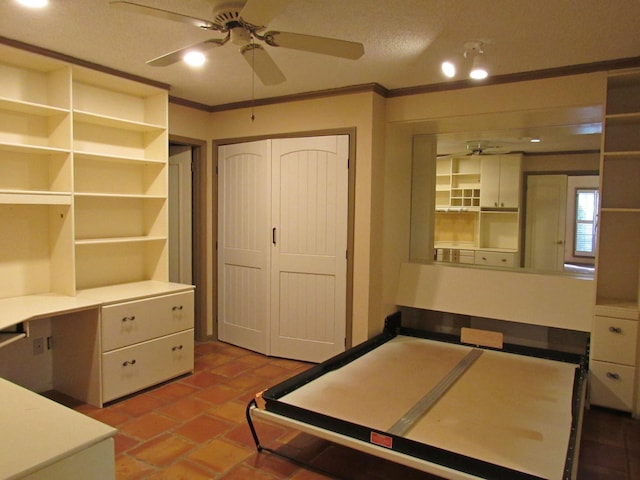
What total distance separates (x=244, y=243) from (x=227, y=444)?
214 cm

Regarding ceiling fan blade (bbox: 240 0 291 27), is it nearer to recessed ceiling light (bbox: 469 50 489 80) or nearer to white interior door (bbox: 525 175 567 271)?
recessed ceiling light (bbox: 469 50 489 80)

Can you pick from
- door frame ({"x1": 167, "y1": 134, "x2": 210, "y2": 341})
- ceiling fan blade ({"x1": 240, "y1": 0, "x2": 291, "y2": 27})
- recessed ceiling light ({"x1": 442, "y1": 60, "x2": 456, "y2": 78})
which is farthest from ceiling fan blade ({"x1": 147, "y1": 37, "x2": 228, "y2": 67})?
door frame ({"x1": 167, "y1": 134, "x2": 210, "y2": 341})

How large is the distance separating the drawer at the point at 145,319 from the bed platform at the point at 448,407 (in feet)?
4.04

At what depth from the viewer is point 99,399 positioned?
317cm

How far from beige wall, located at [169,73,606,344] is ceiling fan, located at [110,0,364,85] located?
5.14 feet

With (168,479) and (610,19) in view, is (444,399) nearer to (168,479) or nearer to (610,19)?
(168,479)

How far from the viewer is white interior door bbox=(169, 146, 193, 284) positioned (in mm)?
4727

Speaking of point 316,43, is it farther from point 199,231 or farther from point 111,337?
point 199,231

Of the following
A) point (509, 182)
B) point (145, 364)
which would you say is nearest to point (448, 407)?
point (145, 364)

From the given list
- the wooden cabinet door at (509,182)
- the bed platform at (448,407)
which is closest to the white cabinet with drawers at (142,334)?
the bed platform at (448,407)

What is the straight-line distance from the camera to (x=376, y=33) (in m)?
2.68

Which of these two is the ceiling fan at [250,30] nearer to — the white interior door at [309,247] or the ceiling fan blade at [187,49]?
the ceiling fan blade at [187,49]

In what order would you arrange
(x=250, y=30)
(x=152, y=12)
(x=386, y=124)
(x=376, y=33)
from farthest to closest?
1. (x=386, y=124)
2. (x=376, y=33)
3. (x=250, y=30)
4. (x=152, y=12)

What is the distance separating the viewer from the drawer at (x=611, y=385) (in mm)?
3158
